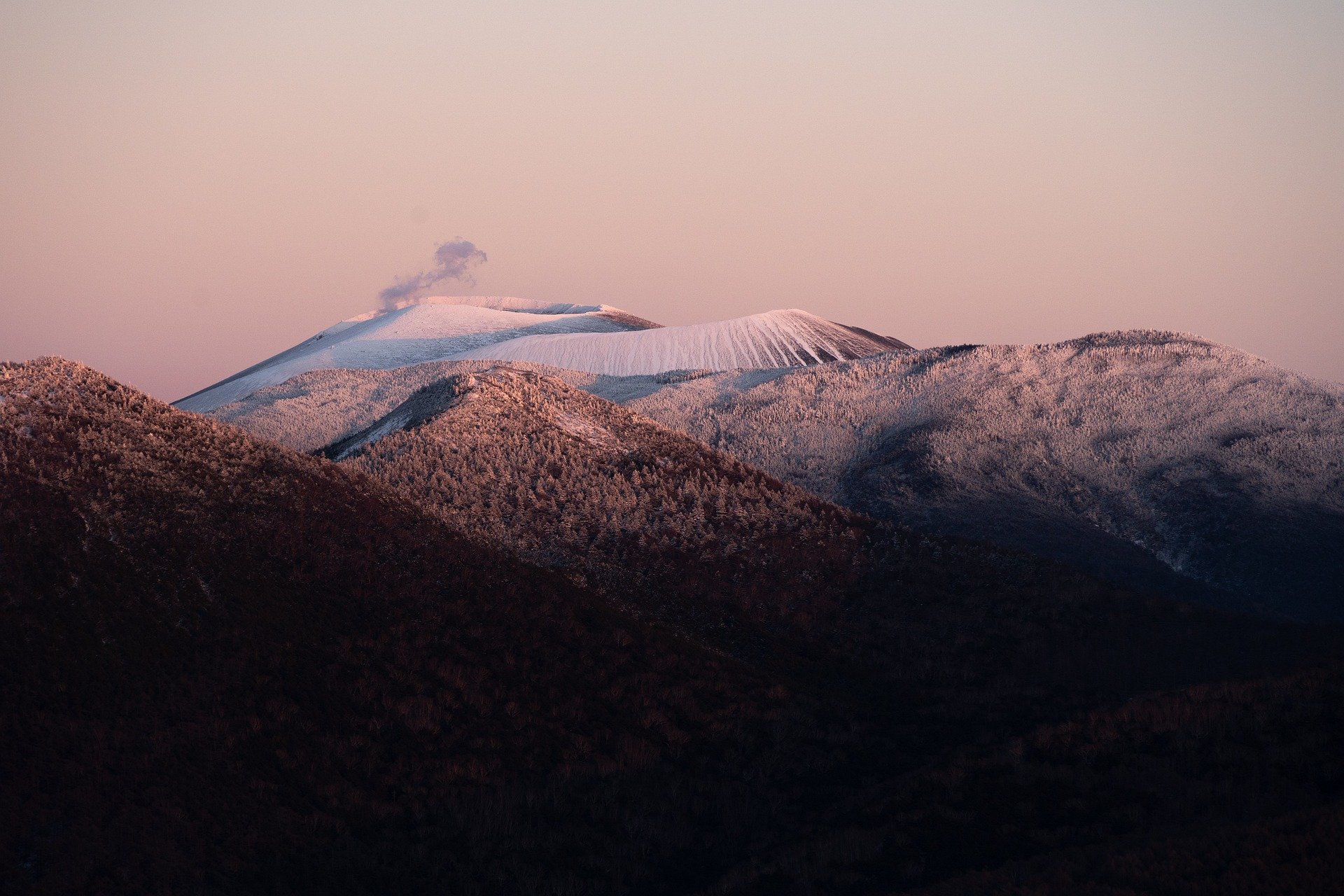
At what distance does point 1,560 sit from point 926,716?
73.5 feet

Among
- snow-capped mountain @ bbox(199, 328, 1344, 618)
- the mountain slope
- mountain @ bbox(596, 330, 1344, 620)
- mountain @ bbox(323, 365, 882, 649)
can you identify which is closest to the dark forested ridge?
the mountain slope

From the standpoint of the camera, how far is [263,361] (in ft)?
465

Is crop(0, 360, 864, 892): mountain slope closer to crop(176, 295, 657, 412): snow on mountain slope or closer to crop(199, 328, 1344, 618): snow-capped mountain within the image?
crop(199, 328, 1344, 618): snow-capped mountain

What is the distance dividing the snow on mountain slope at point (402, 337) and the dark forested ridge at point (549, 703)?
7690 cm

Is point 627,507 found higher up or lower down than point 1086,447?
lower down

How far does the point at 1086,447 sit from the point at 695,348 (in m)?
57.3

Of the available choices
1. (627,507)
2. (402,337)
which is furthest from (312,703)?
(402,337)

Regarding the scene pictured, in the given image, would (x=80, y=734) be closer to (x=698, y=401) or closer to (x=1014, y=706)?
(x=1014, y=706)

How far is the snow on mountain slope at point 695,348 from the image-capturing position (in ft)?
365

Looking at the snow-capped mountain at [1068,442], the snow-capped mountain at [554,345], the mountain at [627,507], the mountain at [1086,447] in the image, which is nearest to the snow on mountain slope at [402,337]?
the snow-capped mountain at [554,345]

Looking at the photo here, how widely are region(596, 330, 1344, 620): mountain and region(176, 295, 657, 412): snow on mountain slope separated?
40092 mm

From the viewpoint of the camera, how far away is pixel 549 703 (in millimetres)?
25234

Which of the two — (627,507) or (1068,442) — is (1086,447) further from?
(627,507)

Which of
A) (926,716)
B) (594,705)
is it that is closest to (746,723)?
(594,705)
